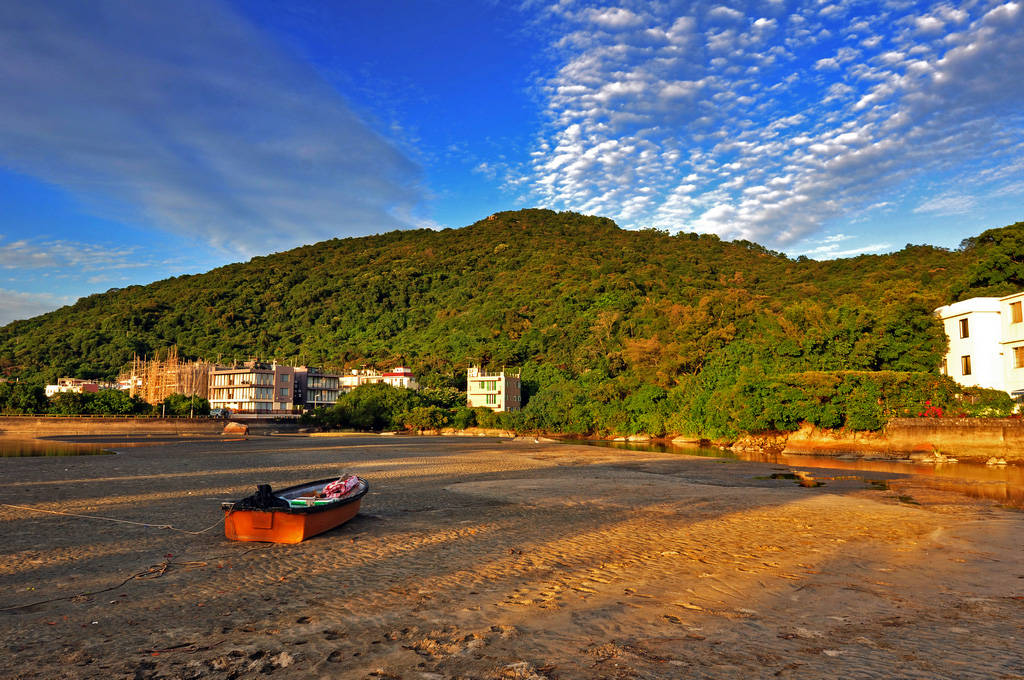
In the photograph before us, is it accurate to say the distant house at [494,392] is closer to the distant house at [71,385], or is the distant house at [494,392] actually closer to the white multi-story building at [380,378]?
the white multi-story building at [380,378]

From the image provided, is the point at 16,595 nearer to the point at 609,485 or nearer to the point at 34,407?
the point at 609,485

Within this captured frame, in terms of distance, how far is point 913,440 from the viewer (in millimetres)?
40875

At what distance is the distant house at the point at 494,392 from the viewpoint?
89562 millimetres

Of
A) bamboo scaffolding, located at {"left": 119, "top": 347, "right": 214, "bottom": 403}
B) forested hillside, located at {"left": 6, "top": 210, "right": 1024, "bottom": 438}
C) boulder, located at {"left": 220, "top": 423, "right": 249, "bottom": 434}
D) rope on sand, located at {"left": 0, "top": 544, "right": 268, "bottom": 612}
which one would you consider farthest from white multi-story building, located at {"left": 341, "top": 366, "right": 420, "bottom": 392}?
rope on sand, located at {"left": 0, "top": 544, "right": 268, "bottom": 612}

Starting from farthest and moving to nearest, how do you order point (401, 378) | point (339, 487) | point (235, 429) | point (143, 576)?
point (401, 378), point (235, 429), point (339, 487), point (143, 576)

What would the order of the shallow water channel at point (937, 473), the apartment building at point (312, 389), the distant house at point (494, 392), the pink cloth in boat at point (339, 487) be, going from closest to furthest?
the pink cloth in boat at point (339, 487) < the shallow water channel at point (937, 473) < the distant house at point (494, 392) < the apartment building at point (312, 389)

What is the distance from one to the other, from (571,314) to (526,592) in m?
106

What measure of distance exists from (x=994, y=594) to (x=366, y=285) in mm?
172485

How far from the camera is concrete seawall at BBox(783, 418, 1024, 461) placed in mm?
35375

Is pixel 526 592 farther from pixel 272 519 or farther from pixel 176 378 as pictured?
pixel 176 378

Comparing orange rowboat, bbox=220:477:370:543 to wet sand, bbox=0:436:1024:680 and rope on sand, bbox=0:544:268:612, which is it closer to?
wet sand, bbox=0:436:1024:680

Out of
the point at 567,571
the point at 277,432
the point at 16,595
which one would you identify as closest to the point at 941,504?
the point at 567,571

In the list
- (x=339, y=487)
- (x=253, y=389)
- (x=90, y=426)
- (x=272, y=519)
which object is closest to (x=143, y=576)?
(x=272, y=519)

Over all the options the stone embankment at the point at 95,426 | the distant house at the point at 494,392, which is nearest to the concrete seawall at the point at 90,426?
the stone embankment at the point at 95,426
